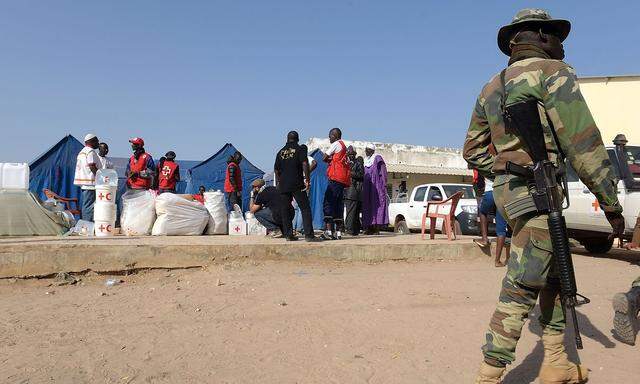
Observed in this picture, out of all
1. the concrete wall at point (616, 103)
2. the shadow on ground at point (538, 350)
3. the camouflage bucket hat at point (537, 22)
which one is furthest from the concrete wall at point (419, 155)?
the camouflage bucket hat at point (537, 22)

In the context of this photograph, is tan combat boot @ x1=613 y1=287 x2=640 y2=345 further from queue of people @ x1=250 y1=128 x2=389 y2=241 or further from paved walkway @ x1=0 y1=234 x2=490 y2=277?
queue of people @ x1=250 y1=128 x2=389 y2=241

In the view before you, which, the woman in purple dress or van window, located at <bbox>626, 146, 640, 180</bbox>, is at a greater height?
van window, located at <bbox>626, 146, 640, 180</bbox>

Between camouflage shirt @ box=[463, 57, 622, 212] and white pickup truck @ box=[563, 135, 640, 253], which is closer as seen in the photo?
camouflage shirt @ box=[463, 57, 622, 212]

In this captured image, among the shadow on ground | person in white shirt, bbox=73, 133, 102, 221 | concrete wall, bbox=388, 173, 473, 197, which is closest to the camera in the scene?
the shadow on ground

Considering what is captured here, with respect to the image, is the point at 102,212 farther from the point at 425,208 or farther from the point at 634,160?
the point at 634,160

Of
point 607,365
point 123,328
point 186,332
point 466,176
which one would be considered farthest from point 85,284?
point 466,176

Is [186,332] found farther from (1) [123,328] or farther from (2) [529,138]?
(2) [529,138]

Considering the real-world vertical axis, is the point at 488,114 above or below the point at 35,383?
above

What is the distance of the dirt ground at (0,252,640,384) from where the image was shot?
8.61 ft

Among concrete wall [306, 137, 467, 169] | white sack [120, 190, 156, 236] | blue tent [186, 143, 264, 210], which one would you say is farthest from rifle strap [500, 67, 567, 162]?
concrete wall [306, 137, 467, 169]

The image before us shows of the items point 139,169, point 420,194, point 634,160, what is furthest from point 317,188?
point 634,160

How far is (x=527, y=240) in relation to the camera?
220cm

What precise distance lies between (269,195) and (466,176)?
71.4ft

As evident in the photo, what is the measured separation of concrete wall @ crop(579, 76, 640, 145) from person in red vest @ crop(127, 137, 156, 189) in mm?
13968
